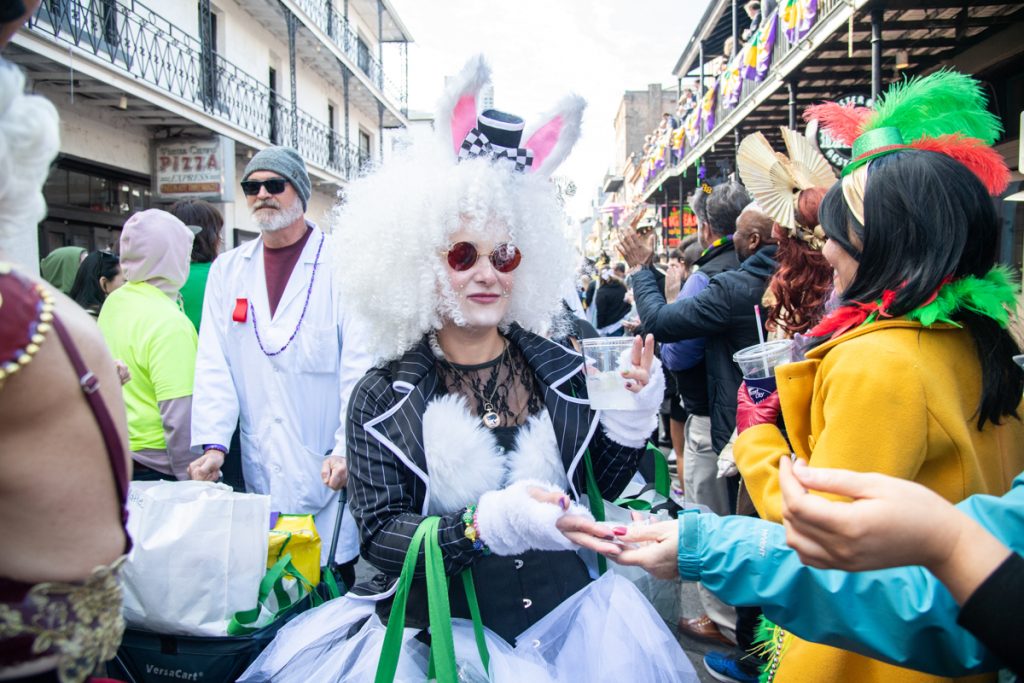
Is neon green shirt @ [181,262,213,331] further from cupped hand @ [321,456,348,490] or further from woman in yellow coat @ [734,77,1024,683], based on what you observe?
woman in yellow coat @ [734,77,1024,683]

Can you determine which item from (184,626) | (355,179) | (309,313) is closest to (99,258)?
(309,313)

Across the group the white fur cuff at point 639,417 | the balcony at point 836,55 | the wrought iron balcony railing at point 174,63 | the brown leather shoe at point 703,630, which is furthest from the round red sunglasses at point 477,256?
the balcony at point 836,55

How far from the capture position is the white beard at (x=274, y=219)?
3053mm

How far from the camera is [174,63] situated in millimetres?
11109

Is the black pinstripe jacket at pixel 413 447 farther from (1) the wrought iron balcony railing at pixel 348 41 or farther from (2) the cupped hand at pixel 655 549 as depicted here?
(1) the wrought iron balcony railing at pixel 348 41

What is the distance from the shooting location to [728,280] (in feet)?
10.7

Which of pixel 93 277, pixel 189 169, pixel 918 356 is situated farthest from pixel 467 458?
pixel 189 169

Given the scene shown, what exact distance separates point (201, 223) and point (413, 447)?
2.90m

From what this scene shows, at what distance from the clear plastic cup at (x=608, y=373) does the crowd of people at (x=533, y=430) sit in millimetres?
18

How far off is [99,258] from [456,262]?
3.18 metres

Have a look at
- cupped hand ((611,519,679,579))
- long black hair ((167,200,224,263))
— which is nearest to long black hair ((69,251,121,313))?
long black hair ((167,200,224,263))

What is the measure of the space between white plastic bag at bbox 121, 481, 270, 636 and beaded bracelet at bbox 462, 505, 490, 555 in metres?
0.79

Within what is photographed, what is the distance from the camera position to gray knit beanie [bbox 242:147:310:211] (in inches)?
Answer: 125

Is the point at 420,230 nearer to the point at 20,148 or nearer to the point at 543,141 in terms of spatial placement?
the point at 543,141
